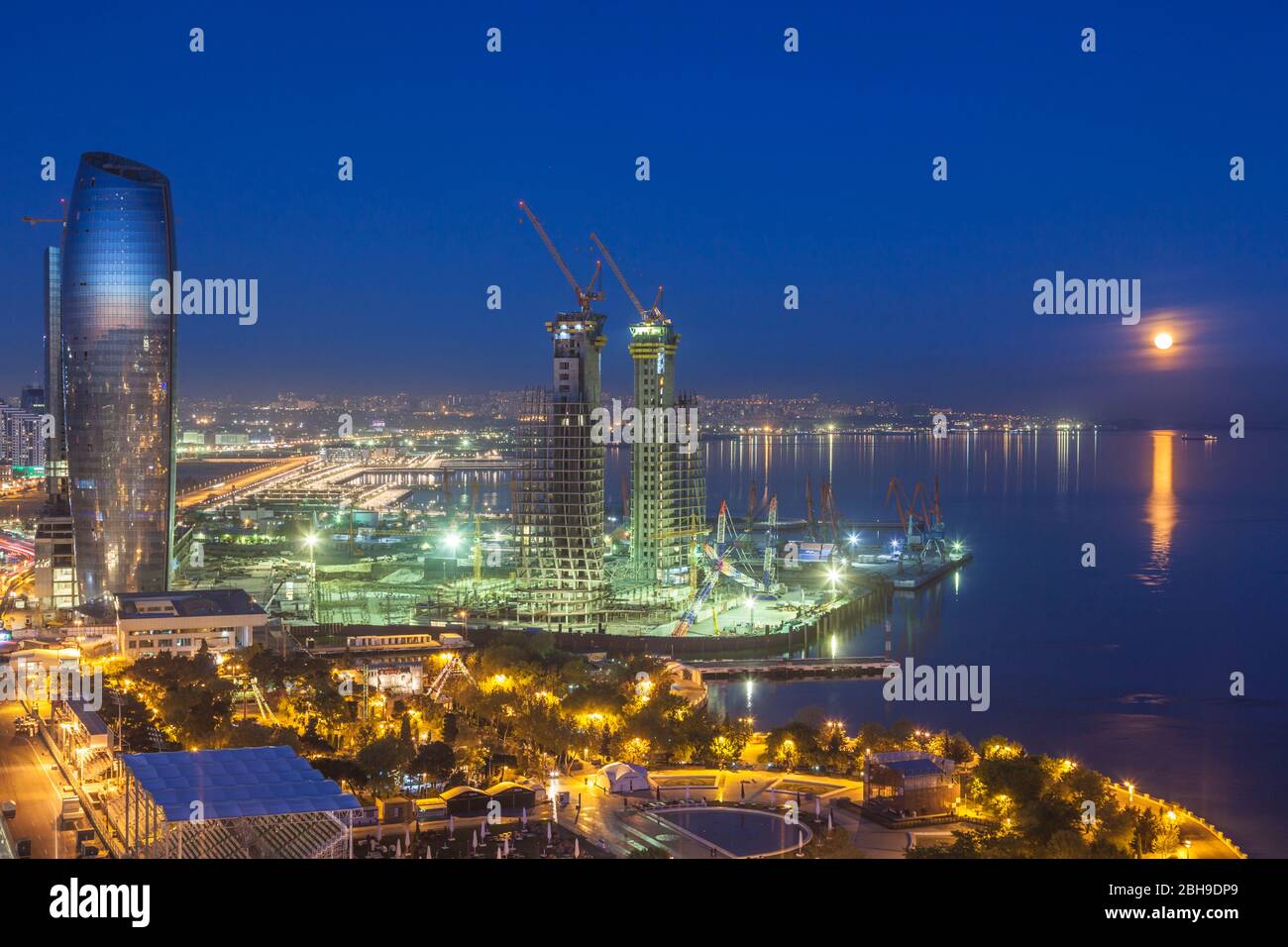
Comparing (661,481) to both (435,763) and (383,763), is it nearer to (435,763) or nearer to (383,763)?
(435,763)

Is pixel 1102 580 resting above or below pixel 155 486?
below

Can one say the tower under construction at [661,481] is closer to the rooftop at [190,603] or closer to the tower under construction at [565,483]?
the tower under construction at [565,483]

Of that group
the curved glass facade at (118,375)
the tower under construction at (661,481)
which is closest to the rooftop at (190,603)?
the curved glass facade at (118,375)

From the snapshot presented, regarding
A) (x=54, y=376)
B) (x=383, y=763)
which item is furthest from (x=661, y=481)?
(x=383, y=763)

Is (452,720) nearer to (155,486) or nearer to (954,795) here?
(954,795)

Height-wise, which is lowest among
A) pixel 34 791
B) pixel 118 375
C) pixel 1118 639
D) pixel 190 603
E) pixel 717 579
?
pixel 1118 639

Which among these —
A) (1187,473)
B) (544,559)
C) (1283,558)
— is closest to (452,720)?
(544,559)
